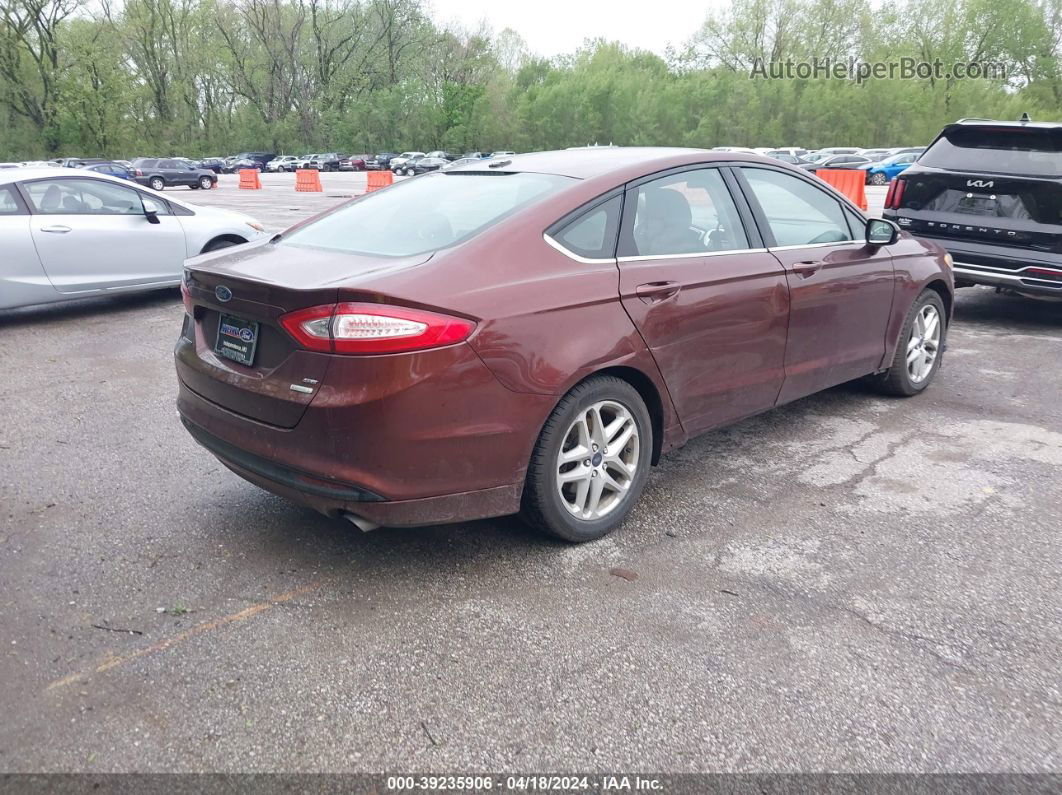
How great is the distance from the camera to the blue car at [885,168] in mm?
38562

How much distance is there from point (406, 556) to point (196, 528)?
957mm

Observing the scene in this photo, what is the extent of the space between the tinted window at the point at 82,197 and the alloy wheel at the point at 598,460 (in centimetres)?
672

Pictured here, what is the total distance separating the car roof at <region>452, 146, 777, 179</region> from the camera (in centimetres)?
395

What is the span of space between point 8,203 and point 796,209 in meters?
6.90

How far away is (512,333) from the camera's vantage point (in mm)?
3219

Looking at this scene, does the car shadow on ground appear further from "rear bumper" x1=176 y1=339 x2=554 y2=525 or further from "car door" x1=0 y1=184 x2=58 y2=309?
"rear bumper" x1=176 y1=339 x2=554 y2=525

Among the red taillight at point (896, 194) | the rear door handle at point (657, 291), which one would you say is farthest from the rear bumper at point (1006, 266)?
the rear door handle at point (657, 291)

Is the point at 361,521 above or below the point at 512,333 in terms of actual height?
below

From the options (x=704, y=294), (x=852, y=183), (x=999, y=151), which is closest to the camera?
(x=704, y=294)

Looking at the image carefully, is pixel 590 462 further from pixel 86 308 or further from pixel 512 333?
pixel 86 308

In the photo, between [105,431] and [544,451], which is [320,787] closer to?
[544,451]

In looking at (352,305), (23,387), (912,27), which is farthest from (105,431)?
(912,27)

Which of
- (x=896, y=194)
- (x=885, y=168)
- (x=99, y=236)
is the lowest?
(x=885, y=168)

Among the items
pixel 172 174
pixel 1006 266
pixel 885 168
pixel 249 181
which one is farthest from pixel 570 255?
pixel 172 174
